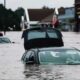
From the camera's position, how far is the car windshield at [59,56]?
56.9ft

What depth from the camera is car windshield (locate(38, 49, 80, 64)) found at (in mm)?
17328

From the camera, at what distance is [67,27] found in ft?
383

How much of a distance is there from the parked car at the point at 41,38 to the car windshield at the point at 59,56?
915 centimetres

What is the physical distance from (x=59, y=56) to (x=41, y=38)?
9.62m

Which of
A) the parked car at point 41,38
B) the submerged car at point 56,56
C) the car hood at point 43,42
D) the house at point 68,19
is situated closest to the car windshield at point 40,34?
the parked car at point 41,38

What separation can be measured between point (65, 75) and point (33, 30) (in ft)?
41.2

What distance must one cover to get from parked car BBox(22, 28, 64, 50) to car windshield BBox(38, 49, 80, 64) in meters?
9.15

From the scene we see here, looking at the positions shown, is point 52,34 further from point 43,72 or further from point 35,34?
point 43,72

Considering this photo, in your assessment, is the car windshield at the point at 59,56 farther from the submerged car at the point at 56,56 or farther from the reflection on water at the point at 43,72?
the reflection on water at the point at 43,72

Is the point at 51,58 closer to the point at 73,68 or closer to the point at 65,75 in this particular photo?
the point at 73,68

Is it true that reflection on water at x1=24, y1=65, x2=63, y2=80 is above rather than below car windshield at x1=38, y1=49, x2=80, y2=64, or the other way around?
below

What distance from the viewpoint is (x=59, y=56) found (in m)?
17.4

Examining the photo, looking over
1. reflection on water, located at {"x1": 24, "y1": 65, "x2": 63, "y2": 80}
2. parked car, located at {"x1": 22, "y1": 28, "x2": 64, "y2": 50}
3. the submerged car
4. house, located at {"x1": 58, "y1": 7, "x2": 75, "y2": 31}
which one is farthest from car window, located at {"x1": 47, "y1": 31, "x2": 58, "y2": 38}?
house, located at {"x1": 58, "y1": 7, "x2": 75, "y2": 31}

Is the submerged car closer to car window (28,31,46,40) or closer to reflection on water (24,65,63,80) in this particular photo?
reflection on water (24,65,63,80)
